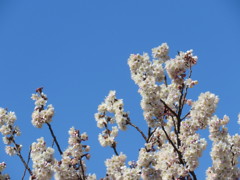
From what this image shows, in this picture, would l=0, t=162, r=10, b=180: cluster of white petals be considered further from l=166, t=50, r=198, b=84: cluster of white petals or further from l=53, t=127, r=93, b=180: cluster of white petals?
l=166, t=50, r=198, b=84: cluster of white petals

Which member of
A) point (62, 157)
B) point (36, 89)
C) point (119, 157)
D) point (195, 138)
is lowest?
point (195, 138)

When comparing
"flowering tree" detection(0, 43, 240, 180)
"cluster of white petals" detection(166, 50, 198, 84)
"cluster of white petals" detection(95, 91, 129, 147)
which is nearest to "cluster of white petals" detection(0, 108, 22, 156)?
"flowering tree" detection(0, 43, 240, 180)

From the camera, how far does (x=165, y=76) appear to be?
9.97 m

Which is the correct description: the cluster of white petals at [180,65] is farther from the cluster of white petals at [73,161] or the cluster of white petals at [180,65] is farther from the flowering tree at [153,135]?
the cluster of white petals at [73,161]

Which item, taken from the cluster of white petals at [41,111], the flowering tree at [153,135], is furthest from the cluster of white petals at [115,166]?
the cluster of white petals at [41,111]

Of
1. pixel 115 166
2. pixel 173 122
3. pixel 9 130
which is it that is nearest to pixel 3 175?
pixel 9 130

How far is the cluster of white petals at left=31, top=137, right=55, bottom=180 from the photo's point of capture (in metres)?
9.38

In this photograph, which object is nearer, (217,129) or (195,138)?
(195,138)

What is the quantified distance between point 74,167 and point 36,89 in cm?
235

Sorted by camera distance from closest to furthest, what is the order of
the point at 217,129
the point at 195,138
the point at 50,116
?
1. the point at 195,138
2. the point at 217,129
3. the point at 50,116

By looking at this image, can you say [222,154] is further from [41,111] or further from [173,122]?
[41,111]

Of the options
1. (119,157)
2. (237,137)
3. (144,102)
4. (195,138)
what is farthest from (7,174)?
(237,137)

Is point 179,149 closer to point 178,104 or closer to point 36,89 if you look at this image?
point 178,104

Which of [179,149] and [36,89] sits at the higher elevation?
[36,89]
